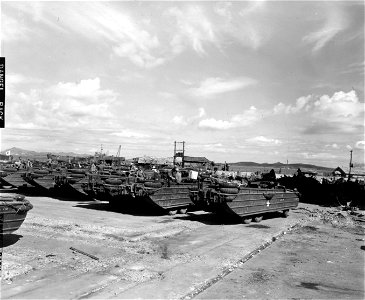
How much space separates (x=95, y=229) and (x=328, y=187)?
16347mm

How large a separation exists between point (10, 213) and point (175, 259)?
3.66 metres

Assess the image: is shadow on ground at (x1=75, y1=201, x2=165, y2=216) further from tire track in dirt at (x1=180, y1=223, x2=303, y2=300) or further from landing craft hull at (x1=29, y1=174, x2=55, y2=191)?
tire track in dirt at (x1=180, y1=223, x2=303, y2=300)

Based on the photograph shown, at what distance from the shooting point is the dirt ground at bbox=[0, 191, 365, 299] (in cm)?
577

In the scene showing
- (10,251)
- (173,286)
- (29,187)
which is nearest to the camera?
(173,286)

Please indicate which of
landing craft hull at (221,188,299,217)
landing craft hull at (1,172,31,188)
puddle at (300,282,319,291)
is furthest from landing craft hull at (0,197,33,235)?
landing craft hull at (1,172,31,188)

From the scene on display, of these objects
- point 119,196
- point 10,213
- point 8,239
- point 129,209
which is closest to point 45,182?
point 129,209

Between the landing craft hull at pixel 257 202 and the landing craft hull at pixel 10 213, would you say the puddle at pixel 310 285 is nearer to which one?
the landing craft hull at pixel 257 202

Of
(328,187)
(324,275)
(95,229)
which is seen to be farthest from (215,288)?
(328,187)

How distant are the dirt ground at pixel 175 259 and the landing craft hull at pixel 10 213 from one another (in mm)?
499

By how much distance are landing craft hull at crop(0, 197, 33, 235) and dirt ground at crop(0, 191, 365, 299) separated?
19.6 inches

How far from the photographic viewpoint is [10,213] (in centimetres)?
749

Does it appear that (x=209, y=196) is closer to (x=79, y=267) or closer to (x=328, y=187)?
(x=79, y=267)

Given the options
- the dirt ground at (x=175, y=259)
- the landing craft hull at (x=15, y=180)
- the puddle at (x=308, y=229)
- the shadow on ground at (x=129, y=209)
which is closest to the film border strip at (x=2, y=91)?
the dirt ground at (x=175, y=259)

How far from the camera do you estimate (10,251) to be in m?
7.45
